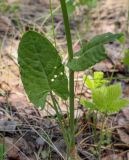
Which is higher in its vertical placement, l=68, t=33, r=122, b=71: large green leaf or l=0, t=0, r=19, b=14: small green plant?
l=0, t=0, r=19, b=14: small green plant

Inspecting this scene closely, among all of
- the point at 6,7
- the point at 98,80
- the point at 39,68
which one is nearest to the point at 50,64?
the point at 39,68

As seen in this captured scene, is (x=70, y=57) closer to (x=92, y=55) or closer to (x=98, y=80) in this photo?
(x=92, y=55)

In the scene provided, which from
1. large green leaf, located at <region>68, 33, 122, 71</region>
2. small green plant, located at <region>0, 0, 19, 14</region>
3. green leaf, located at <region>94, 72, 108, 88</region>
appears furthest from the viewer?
small green plant, located at <region>0, 0, 19, 14</region>

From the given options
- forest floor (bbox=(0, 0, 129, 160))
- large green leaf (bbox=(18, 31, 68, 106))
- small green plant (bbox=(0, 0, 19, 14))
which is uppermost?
small green plant (bbox=(0, 0, 19, 14))

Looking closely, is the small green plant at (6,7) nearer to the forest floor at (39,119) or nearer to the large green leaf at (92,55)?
the forest floor at (39,119)

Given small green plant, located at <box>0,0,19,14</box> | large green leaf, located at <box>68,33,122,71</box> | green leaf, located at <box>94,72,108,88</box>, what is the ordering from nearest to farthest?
1. large green leaf, located at <box>68,33,122,71</box>
2. green leaf, located at <box>94,72,108,88</box>
3. small green plant, located at <box>0,0,19,14</box>

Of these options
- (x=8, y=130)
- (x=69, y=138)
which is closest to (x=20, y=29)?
(x=8, y=130)

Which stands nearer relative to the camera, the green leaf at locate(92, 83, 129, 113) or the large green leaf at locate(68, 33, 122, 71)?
the large green leaf at locate(68, 33, 122, 71)

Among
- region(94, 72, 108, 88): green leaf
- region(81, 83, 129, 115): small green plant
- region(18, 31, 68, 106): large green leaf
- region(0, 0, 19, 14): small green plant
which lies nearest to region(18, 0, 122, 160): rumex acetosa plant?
region(18, 31, 68, 106): large green leaf

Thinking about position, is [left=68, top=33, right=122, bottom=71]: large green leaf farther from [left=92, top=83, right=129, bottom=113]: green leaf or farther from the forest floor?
the forest floor
